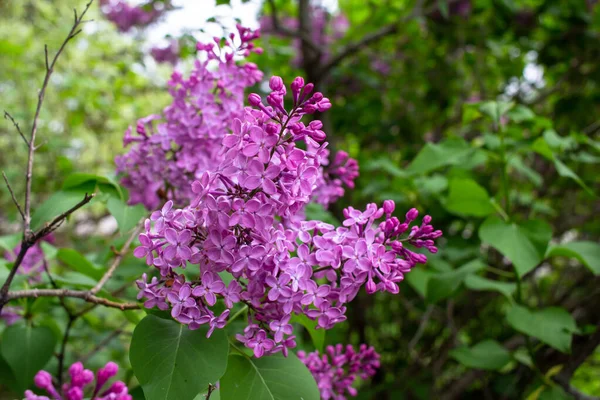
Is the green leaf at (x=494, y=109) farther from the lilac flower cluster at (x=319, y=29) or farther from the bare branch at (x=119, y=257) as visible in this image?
the lilac flower cluster at (x=319, y=29)

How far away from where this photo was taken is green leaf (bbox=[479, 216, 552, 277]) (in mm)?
1346

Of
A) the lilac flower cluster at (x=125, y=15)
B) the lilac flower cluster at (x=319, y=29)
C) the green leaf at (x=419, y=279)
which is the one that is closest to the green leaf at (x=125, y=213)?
the green leaf at (x=419, y=279)

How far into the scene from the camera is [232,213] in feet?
2.56

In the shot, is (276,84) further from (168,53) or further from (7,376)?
(168,53)

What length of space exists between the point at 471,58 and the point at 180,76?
91.7 inches

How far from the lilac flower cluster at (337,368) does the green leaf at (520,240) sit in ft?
1.55

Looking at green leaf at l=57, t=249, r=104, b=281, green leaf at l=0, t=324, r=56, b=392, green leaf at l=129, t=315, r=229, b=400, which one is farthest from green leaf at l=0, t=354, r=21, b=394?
green leaf at l=129, t=315, r=229, b=400

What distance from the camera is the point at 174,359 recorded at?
823 millimetres

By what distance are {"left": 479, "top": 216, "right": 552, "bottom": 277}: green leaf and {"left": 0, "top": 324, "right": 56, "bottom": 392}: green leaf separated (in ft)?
3.94

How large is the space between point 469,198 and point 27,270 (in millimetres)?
1483

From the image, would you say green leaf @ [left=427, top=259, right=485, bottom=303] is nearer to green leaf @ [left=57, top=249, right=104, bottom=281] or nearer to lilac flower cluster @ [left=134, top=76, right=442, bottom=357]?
lilac flower cluster @ [left=134, top=76, right=442, bottom=357]

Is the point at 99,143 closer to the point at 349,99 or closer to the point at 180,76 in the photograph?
the point at 349,99

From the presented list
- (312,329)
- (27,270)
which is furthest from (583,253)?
(27,270)

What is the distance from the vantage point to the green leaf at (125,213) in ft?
3.95
